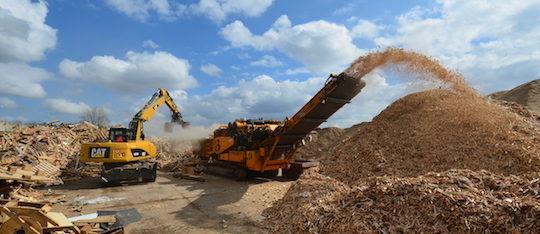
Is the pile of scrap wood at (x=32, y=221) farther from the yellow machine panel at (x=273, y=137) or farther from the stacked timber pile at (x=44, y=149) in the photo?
the yellow machine panel at (x=273, y=137)

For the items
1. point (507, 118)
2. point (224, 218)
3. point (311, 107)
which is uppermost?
point (311, 107)

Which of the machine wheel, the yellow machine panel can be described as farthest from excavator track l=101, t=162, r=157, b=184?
the machine wheel

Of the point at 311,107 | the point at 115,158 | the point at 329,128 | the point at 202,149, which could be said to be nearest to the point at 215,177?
the point at 202,149

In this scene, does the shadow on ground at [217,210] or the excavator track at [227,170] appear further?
the excavator track at [227,170]

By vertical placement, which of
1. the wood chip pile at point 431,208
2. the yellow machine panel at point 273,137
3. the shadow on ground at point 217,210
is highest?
the yellow machine panel at point 273,137

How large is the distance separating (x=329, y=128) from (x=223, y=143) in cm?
1346

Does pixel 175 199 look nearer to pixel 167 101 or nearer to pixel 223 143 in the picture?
pixel 223 143

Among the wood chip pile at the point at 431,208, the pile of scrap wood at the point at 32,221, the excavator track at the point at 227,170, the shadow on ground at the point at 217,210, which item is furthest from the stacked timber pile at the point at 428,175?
the excavator track at the point at 227,170

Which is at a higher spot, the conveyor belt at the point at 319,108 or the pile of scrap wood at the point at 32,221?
the conveyor belt at the point at 319,108

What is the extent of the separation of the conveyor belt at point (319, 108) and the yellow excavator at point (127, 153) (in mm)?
4899

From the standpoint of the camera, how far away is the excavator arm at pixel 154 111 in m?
12.2

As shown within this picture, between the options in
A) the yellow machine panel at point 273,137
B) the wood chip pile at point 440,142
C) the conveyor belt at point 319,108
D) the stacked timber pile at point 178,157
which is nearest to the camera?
the wood chip pile at point 440,142

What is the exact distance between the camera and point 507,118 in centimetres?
801

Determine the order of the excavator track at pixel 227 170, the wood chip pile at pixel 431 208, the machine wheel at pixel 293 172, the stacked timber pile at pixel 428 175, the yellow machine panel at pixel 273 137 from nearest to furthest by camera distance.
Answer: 1. the wood chip pile at pixel 431 208
2. the stacked timber pile at pixel 428 175
3. the yellow machine panel at pixel 273 137
4. the machine wheel at pixel 293 172
5. the excavator track at pixel 227 170
